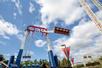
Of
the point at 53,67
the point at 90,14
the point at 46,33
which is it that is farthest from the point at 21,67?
the point at 90,14

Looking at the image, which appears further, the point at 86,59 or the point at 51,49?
the point at 86,59

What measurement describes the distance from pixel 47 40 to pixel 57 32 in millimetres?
3641

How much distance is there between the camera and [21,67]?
41344mm

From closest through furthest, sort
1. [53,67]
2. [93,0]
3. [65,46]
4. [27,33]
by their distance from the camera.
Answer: [53,67] < [27,33] < [65,46] < [93,0]

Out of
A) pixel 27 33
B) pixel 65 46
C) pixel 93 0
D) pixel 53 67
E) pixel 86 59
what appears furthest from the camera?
pixel 93 0

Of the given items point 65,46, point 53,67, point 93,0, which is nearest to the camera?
point 53,67

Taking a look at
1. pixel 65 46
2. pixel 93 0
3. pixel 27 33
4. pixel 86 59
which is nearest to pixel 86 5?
pixel 93 0

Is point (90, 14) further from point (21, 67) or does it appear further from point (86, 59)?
point (21, 67)

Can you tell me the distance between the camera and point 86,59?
7175cm

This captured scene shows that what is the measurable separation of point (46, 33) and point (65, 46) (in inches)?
266

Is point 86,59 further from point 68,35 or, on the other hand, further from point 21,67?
point 21,67

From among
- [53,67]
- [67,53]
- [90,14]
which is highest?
[90,14]

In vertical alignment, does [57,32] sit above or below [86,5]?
below

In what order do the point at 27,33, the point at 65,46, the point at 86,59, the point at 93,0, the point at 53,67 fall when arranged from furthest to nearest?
the point at 93,0
the point at 86,59
the point at 65,46
the point at 27,33
the point at 53,67
